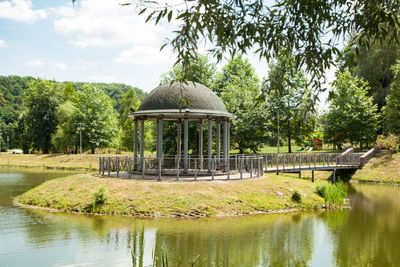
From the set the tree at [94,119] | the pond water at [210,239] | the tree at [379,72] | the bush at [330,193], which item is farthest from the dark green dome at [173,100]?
the tree at [94,119]

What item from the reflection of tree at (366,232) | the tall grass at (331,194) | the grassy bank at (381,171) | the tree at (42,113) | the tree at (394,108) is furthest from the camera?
the tree at (42,113)

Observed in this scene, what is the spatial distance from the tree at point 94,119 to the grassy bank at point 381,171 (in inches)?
1330

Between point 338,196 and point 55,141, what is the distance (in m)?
46.3

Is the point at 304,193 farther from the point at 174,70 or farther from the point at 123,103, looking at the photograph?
the point at 123,103

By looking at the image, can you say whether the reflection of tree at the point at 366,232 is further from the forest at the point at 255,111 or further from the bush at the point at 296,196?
the forest at the point at 255,111

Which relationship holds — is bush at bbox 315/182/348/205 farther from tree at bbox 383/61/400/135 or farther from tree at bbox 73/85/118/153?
tree at bbox 73/85/118/153

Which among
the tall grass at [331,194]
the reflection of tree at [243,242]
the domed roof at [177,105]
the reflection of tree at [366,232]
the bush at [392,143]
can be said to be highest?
the domed roof at [177,105]

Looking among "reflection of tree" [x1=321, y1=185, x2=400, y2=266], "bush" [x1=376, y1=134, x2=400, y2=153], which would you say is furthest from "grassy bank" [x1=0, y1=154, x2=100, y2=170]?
"reflection of tree" [x1=321, y1=185, x2=400, y2=266]

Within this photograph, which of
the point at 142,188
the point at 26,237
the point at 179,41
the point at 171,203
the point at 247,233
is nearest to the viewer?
the point at 179,41

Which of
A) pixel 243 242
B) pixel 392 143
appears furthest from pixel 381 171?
pixel 243 242

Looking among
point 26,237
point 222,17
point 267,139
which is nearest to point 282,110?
point 267,139

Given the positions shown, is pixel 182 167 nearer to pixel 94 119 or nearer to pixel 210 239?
pixel 210 239

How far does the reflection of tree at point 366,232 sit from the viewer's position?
34.8 ft

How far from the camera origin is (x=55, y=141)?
55.2 m
